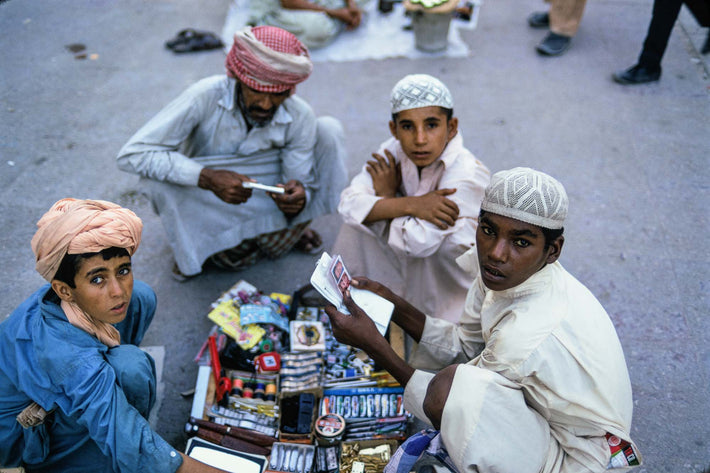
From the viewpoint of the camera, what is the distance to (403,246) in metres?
2.98

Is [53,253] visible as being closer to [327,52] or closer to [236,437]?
[236,437]

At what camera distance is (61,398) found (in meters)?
2.01

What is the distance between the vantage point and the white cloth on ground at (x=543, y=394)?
191cm

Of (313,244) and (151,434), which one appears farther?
(313,244)

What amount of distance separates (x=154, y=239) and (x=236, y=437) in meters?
1.91

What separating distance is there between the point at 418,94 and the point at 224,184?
1.26m

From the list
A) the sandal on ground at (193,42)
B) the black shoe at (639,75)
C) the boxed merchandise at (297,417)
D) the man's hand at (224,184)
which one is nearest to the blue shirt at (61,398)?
the boxed merchandise at (297,417)

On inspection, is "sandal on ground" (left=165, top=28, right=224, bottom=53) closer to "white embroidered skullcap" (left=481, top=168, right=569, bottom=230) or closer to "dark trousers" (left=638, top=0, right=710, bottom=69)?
"dark trousers" (left=638, top=0, right=710, bottom=69)

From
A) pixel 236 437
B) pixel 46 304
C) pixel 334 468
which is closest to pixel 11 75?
pixel 46 304

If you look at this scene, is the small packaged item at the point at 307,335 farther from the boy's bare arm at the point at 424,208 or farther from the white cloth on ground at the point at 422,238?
the boy's bare arm at the point at 424,208

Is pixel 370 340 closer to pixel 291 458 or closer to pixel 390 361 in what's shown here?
pixel 390 361

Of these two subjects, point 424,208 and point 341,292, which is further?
point 424,208

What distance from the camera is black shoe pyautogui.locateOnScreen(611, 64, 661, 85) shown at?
18.1ft

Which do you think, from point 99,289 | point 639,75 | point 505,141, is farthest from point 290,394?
point 639,75
